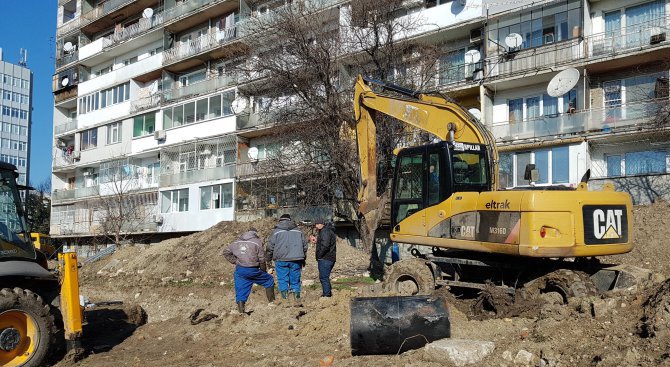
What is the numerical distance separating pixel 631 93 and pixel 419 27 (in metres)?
9.01

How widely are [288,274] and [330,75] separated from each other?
42.8 feet

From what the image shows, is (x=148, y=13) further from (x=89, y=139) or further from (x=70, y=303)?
(x=70, y=303)

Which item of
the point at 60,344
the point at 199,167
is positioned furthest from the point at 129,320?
the point at 199,167

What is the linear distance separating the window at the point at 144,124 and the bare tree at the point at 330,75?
17.5 metres

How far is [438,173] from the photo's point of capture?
1045 centimetres

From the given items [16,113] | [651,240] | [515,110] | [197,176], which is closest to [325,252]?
[651,240]

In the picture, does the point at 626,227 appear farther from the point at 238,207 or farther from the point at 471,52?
the point at 238,207

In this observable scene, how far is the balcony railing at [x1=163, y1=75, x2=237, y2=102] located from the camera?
35197mm

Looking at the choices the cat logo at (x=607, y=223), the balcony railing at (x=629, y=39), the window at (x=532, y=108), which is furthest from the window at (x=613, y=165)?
the cat logo at (x=607, y=223)

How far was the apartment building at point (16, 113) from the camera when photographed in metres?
102

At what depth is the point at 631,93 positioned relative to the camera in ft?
73.7

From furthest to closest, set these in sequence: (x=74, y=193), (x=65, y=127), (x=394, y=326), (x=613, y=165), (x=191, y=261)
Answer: (x=65, y=127), (x=74, y=193), (x=191, y=261), (x=613, y=165), (x=394, y=326)

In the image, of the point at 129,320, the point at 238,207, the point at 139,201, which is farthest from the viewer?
the point at 139,201

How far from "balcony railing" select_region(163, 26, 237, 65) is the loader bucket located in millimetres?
29462
